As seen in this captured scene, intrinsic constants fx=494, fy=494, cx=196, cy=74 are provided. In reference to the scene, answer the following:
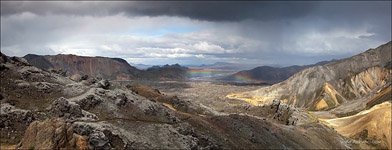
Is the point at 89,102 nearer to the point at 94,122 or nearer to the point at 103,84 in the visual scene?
the point at 94,122

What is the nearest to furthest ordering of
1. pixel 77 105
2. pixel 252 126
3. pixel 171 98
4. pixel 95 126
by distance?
1. pixel 95 126
2. pixel 77 105
3. pixel 252 126
4. pixel 171 98

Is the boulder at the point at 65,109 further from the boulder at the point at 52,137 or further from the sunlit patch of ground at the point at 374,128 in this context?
the sunlit patch of ground at the point at 374,128

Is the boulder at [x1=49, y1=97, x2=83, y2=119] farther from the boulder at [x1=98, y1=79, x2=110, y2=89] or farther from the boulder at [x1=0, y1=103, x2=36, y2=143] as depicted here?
the boulder at [x1=98, y1=79, x2=110, y2=89]

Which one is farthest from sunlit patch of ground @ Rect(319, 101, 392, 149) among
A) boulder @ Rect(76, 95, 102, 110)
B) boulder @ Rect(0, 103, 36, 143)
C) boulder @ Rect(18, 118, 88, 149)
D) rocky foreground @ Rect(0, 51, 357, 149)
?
boulder @ Rect(18, 118, 88, 149)

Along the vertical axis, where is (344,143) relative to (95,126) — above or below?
below

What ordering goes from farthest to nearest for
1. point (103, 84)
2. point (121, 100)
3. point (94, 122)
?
point (103, 84), point (121, 100), point (94, 122)

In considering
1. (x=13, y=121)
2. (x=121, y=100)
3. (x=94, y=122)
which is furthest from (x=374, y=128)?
(x=13, y=121)

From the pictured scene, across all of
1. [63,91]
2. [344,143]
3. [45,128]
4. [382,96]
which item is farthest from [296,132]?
[382,96]

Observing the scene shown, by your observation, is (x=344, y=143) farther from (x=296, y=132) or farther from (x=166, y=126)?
(x=166, y=126)
